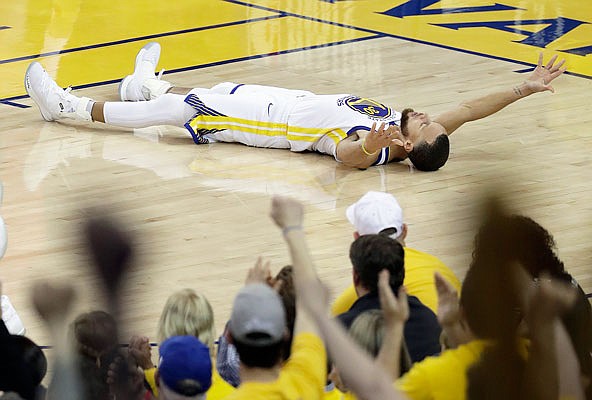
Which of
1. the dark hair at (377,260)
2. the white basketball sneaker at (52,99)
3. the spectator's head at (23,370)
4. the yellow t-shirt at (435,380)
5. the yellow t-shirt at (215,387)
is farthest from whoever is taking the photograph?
the white basketball sneaker at (52,99)

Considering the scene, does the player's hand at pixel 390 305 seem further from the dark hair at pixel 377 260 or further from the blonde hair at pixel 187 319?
the dark hair at pixel 377 260

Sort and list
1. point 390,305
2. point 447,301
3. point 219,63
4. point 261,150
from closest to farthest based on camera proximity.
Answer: point 390,305
point 447,301
point 261,150
point 219,63

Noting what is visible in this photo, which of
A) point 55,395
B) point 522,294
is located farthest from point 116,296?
point 522,294

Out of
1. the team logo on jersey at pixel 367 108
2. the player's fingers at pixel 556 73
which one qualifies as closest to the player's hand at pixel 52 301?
the team logo on jersey at pixel 367 108

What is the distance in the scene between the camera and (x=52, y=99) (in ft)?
21.0

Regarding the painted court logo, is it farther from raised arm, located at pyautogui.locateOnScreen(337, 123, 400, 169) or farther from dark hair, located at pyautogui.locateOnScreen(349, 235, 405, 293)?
dark hair, located at pyautogui.locateOnScreen(349, 235, 405, 293)

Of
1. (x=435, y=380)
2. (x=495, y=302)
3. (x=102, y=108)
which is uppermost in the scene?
(x=495, y=302)

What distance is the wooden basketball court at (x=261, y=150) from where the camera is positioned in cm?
453

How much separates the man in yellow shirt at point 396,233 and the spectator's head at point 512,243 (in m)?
1.59

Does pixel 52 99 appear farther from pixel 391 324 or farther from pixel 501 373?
pixel 501 373

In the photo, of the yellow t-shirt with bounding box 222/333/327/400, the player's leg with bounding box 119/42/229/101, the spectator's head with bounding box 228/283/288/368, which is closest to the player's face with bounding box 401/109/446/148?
the player's leg with bounding box 119/42/229/101

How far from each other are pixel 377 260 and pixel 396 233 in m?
0.67

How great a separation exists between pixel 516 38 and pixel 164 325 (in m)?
6.27

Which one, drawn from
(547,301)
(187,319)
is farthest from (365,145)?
(547,301)
